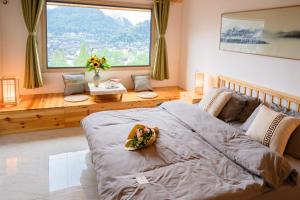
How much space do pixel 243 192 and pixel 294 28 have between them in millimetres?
1924

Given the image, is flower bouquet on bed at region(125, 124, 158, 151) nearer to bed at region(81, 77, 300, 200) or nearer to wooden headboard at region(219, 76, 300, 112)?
bed at region(81, 77, 300, 200)

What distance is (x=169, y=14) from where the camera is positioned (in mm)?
5125

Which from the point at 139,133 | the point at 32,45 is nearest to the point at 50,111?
the point at 32,45

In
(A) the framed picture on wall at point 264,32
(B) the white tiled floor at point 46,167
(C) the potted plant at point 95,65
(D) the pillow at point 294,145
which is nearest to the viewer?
(D) the pillow at point 294,145

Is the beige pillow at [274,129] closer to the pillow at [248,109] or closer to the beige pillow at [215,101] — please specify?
the pillow at [248,109]

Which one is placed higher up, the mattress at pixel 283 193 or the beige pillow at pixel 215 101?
the beige pillow at pixel 215 101

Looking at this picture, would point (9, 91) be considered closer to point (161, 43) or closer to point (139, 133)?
point (139, 133)

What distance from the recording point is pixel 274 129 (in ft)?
7.98

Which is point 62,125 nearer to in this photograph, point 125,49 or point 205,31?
point 125,49

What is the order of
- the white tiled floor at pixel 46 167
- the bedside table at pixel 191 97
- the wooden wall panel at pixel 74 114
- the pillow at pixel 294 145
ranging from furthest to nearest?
the bedside table at pixel 191 97 < the wooden wall panel at pixel 74 114 < the white tiled floor at pixel 46 167 < the pillow at pixel 294 145

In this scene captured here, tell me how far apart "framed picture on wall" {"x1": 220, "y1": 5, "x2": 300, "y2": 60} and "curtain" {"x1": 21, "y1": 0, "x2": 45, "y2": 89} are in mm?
2921

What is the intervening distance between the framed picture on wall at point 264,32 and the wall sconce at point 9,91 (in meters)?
3.18

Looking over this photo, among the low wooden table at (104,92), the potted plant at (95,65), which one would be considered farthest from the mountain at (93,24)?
the low wooden table at (104,92)

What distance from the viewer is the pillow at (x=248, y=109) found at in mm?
3154
